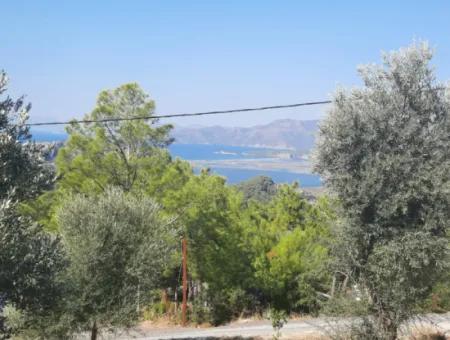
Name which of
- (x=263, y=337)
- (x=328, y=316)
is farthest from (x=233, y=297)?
(x=328, y=316)

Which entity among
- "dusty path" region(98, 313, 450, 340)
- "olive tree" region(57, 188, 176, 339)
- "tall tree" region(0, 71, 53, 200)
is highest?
"tall tree" region(0, 71, 53, 200)

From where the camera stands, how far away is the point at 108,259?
503 inches

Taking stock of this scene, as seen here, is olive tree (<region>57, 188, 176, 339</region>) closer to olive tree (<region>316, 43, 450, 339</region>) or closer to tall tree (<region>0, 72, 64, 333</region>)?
tall tree (<region>0, 72, 64, 333</region>)

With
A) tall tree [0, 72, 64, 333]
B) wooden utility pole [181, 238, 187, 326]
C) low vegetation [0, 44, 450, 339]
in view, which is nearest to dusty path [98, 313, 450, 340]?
wooden utility pole [181, 238, 187, 326]

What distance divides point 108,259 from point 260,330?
936 centimetres

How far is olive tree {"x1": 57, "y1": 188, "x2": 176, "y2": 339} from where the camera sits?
1258 cm

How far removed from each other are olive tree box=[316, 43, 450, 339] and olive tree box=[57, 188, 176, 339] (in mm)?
4646

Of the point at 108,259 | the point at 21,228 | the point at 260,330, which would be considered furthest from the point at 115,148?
the point at 21,228

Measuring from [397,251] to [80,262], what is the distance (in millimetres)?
6977

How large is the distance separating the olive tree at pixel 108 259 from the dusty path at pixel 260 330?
4.98 feet

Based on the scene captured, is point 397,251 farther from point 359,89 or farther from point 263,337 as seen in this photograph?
point 263,337

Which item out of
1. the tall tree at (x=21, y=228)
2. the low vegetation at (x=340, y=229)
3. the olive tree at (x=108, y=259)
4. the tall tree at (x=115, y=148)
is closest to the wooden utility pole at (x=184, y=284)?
the tall tree at (x=115, y=148)

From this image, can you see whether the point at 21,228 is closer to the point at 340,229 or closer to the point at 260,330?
the point at 340,229

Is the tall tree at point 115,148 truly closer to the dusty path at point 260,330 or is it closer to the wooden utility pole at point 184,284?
the wooden utility pole at point 184,284
